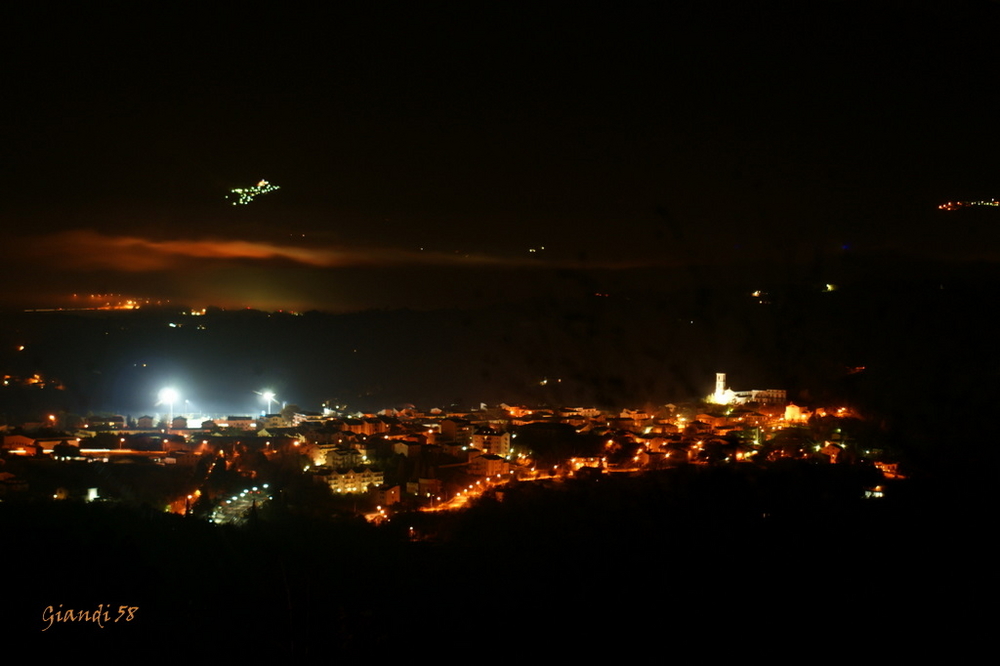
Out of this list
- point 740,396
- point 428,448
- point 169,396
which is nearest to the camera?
point 428,448

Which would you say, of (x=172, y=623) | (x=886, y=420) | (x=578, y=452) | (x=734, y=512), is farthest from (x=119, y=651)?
(x=578, y=452)

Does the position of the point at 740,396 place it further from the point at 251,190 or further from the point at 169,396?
the point at 169,396

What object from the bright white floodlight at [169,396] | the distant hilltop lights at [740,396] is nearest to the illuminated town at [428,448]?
the distant hilltop lights at [740,396]

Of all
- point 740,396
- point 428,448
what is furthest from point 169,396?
point 740,396

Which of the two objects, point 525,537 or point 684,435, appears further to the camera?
point 684,435

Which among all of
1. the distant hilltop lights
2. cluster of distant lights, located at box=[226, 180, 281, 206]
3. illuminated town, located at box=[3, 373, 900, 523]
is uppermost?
cluster of distant lights, located at box=[226, 180, 281, 206]

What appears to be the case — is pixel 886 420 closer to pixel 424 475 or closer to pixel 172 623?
pixel 172 623

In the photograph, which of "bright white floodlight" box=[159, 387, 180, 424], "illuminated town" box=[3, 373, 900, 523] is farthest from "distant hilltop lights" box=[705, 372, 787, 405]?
"bright white floodlight" box=[159, 387, 180, 424]

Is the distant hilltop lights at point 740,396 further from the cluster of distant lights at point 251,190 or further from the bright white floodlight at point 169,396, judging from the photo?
the bright white floodlight at point 169,396

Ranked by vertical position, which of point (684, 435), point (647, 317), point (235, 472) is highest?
point (647, 317)

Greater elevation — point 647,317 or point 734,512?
point 647,317

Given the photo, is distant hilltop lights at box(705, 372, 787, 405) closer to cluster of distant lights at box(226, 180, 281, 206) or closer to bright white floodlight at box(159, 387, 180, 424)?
cluster of distant lights at box(226, 180, 281, 206)
